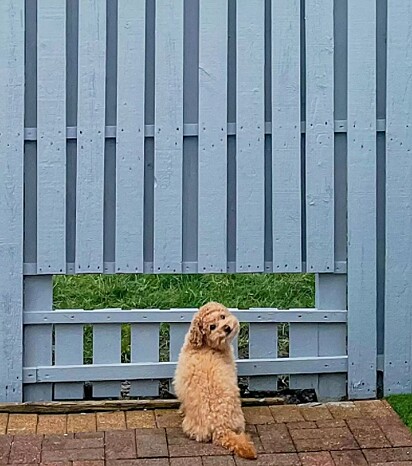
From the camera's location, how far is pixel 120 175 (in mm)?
4207

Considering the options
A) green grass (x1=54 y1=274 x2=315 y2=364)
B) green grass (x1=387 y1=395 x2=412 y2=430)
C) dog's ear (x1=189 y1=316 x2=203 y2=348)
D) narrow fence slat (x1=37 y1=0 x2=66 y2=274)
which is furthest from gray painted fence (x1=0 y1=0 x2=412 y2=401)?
green grass (x1=54 y1=274 x2=315 y2=364)

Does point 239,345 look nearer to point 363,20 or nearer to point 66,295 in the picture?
point 66,295

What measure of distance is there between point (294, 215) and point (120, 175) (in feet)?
2.86

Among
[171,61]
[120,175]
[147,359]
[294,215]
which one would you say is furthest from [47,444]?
[171,61]

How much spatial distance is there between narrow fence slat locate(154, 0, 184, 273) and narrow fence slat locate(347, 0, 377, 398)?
84cm

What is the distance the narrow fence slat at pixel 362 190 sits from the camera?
4.27 m

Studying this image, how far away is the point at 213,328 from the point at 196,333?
85 mm

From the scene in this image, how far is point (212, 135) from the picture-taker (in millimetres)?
4227

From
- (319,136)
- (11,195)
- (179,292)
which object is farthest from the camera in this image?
(179,292)

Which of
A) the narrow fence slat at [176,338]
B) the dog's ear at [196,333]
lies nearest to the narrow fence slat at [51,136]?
the narrow fence slat at [176,338]

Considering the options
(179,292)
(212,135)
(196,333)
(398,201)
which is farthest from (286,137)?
(179,292)

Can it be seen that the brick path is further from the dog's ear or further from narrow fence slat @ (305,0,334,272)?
narrow fence slat @ (305,0,334,272)

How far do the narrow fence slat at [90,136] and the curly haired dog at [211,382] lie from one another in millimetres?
647

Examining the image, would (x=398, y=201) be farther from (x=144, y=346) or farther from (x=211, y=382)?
(x=144, y=346)
